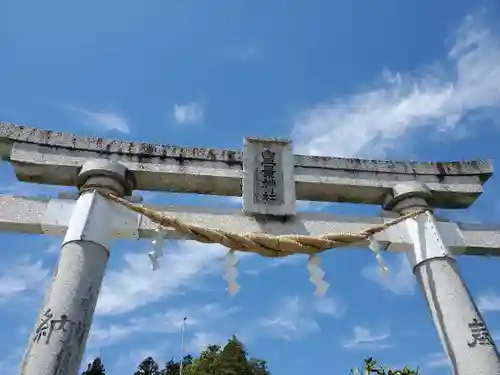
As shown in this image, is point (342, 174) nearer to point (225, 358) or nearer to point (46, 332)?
point (46, 332)

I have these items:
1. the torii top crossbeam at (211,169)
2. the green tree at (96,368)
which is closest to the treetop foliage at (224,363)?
the green tree at (96,368)

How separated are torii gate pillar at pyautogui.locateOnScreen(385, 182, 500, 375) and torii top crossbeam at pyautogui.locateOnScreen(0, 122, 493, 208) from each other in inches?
20.1

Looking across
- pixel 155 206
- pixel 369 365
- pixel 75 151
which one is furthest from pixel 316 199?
pixel 369 365

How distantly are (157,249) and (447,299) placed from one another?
337 centimetres

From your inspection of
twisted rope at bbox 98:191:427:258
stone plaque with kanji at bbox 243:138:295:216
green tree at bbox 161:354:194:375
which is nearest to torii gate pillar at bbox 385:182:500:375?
twisted rope at bbox 98:191:427:258

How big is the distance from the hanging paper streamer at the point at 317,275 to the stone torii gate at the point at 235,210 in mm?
528

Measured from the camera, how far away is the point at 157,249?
484 cm

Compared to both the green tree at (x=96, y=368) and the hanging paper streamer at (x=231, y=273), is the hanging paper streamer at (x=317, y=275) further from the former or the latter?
the green tree at (x=96, y=368)

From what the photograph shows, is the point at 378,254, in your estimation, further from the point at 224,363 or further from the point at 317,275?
the point at 224,363

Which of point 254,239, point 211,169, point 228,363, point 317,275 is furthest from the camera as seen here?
point 228,363

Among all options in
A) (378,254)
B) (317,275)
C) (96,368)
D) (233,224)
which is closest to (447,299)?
(378,254)

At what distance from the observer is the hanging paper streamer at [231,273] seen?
15.9ft

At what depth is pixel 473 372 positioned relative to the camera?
14.3 feet

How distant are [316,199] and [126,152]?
9.20 feet
